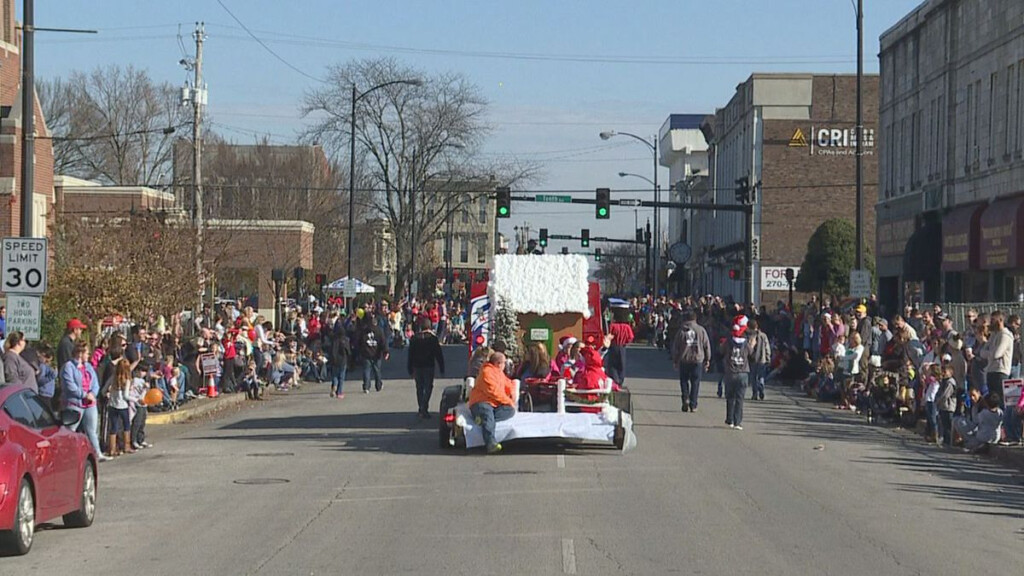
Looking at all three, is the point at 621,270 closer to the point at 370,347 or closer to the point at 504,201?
the point at 504,201

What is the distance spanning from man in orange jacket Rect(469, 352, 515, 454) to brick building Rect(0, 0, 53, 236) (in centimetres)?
2168

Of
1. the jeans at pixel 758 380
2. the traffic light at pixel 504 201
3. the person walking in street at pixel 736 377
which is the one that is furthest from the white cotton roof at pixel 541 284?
the traffic light at pixel 504 201

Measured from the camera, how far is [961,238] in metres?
41.1

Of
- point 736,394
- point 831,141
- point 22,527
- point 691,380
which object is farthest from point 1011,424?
point 831,141

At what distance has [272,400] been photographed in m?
31.3

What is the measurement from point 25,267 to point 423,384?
24.0 ft

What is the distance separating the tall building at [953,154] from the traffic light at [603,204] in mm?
9862

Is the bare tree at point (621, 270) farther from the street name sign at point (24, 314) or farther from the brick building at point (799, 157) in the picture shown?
the street name sign at point (24, 314)

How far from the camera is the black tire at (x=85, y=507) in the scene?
518 inches

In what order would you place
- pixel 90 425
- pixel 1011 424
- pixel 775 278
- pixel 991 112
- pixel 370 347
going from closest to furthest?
pixel 90 425
pixel 1011 424
pixel 370 347
pixel 991 112
pixel 775 278

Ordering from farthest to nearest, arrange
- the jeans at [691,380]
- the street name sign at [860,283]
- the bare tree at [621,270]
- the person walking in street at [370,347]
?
the bare tree at [621,270]
the street name sign at [860,283]
the person walking in street at [370,347]
the jeans at [691,380]

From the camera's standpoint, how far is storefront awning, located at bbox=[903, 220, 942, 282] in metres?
44.6

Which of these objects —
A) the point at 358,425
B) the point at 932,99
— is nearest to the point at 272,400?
the point at 358,425

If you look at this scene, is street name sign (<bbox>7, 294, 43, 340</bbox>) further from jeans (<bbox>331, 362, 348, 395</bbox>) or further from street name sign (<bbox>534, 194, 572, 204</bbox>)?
street name sign (<bbox>534, 194, 572, 204</bbox>)
